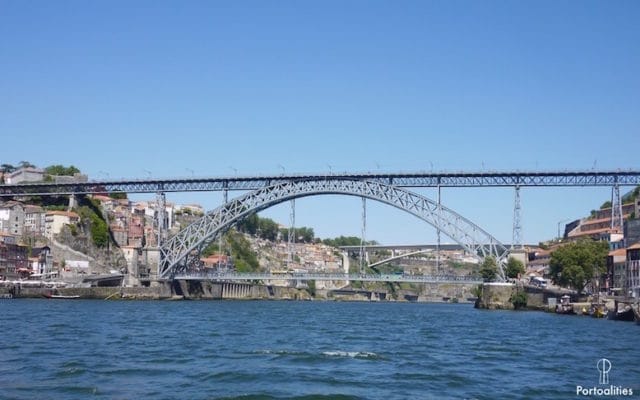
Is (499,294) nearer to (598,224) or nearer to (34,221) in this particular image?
(598,224)

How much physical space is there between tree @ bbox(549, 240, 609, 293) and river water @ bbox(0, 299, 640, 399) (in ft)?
88.5

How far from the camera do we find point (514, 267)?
70.5 m

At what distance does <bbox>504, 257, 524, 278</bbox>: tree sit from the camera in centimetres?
7038

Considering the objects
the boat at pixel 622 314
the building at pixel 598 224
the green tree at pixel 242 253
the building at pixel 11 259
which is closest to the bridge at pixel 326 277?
the building at pixel 11 259

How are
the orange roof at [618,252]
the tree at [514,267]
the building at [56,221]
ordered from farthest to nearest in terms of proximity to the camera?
the building at [56,221]
the tree at [514,267]
the orange roof at [618,252]

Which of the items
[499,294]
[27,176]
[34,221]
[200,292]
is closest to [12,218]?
[34,221]

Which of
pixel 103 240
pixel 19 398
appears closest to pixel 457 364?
pixel 19 398

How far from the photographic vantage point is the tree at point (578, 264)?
64.1 metres

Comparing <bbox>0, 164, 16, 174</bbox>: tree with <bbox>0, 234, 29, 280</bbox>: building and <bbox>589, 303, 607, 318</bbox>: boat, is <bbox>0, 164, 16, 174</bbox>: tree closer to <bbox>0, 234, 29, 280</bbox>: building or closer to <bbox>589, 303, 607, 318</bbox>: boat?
<bbox>0, 234, 29, 280</bbox>: building

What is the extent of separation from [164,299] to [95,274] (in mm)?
8660

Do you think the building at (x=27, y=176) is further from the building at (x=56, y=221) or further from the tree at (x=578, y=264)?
the tree at (x=578, y=264)

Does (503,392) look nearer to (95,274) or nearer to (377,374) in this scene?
(377,374)

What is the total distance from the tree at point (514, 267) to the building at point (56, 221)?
4632 cm

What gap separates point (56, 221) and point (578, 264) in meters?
53.5
